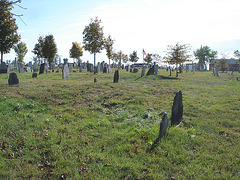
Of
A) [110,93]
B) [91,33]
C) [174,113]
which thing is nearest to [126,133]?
[174,113]

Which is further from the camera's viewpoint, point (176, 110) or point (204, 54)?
point (204, 54)

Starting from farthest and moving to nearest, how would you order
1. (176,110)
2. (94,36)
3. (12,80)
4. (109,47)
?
(109,47), (94,36), (12,80), (176,110)

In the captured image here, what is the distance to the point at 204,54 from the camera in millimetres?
83750

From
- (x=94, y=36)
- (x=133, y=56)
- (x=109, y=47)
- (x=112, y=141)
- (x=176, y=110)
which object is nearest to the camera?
(x=112, y=141)

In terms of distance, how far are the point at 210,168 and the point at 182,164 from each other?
679 mm

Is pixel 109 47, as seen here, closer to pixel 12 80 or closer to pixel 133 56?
pixel 133 56

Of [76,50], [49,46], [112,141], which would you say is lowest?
[112,141]

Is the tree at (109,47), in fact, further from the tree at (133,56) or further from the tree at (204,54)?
the tree at (204,54)

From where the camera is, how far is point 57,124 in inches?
286

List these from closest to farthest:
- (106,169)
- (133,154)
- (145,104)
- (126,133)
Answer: (106,169), (133,154), (126,133), (145,104)

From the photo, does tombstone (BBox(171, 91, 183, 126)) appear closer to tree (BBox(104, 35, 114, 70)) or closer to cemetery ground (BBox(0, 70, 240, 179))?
cemetery ground (BBox(0, 70, 240, 179))

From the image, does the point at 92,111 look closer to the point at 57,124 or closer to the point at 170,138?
the point at 57,124

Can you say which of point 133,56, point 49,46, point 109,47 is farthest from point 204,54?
point 49,46

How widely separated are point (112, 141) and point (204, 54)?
290 ft
